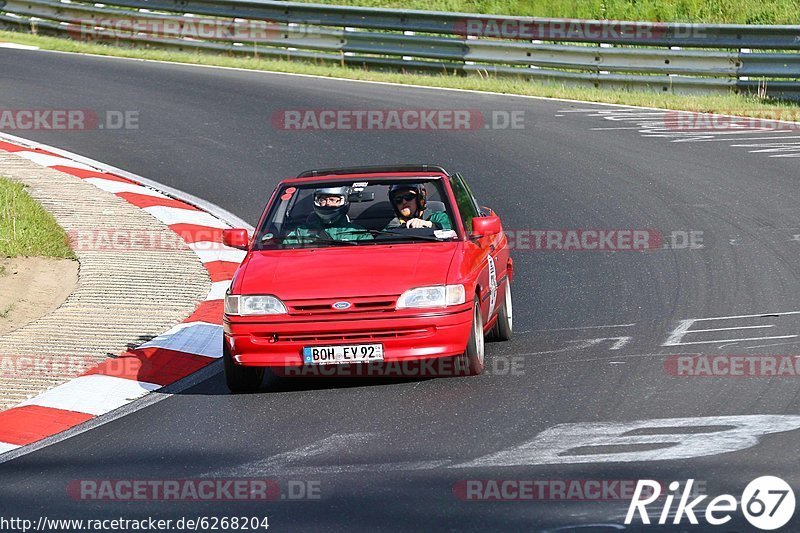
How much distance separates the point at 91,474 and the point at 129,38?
21300mm

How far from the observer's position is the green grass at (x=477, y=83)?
20.0 meters

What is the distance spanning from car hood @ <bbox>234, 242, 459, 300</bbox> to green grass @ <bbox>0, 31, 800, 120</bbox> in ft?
39.4

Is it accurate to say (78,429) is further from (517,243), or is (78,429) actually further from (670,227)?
(670,227)

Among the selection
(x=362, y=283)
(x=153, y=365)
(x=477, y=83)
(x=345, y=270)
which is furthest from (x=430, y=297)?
(x=477, y=83)

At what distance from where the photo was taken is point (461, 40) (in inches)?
915

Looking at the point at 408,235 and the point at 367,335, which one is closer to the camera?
the point at 367,335

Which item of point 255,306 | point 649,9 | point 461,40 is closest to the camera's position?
point 255,306

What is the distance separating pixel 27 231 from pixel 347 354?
5.71m

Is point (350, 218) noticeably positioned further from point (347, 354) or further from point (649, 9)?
point (649, 9)

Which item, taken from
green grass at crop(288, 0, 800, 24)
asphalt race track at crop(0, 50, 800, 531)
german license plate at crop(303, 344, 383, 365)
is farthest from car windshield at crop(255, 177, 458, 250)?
green grass at crop(288, 0, 800, 24)

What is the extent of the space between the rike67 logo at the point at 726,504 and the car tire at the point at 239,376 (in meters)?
3.24

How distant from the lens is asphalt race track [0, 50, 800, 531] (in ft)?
20.7

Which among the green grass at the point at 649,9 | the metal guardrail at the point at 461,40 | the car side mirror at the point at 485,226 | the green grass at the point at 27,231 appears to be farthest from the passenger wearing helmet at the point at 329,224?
the green grass at the point at 649,9

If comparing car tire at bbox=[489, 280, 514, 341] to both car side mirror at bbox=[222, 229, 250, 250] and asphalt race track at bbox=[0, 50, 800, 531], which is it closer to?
asphalt race track at bbox=[0, 50, 800, 531]
